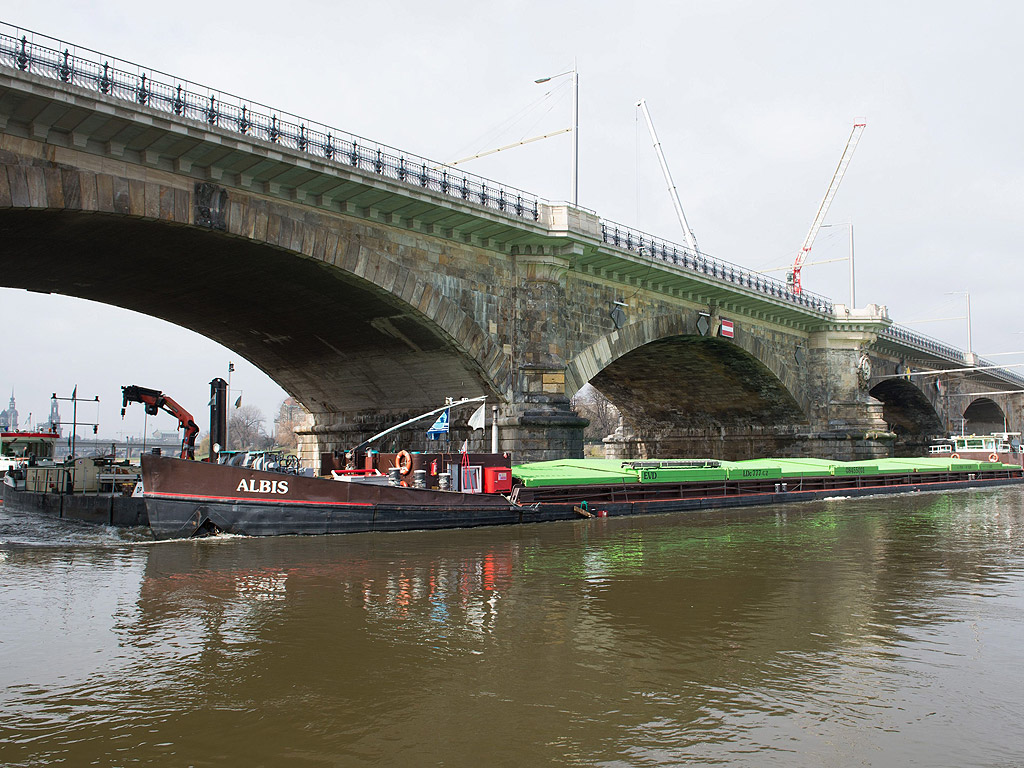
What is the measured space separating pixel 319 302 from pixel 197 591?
1947 centimetres

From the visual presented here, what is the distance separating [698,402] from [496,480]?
40156mm

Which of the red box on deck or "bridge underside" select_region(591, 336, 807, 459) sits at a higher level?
"bridge underside" select_region(591, 336, 807, 459)

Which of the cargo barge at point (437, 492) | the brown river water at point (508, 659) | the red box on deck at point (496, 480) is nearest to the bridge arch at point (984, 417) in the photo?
the cargo barge at point (437, 492)

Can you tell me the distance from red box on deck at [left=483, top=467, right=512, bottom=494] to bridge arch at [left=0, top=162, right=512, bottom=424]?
23.4 ft

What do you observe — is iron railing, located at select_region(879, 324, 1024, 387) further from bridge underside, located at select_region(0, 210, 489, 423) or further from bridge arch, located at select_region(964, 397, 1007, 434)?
bridge underside, located at select_region(0, 210, 489, 423)

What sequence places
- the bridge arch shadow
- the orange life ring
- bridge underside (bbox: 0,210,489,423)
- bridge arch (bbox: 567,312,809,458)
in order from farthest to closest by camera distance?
the bridge arch shadow < bridge arch (bbox: 567,312,809,458) < the orange life ring < bridge underside (bbox: 0,210,489,423)

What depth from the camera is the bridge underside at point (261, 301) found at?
26688mm

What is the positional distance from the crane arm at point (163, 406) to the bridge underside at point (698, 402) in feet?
94.0

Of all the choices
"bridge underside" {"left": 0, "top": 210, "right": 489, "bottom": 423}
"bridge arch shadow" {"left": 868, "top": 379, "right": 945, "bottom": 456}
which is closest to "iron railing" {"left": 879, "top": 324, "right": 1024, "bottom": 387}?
"bridge arch shadow" {"left": 868, "top": 379, "right": 945, "bottom": 456}

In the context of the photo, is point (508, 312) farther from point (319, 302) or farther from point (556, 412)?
point (319, 302)

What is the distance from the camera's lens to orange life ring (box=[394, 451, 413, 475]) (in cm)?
2759

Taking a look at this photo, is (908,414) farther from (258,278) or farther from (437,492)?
(258,278)

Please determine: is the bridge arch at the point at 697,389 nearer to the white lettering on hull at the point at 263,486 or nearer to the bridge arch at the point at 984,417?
the white lettering on hull at the point at 263,486

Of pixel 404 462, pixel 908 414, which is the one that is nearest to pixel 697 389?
pixel 404 462
